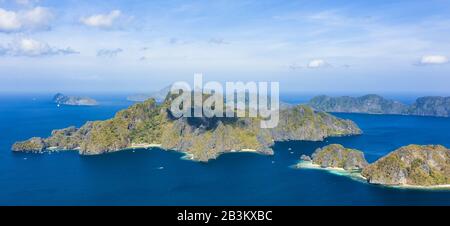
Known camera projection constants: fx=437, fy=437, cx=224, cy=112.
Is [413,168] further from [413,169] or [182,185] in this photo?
[182,185]

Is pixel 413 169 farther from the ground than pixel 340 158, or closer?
farther from the ground

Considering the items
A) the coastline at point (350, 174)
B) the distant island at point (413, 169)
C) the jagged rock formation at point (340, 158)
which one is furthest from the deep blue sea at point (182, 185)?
the jagged rock formation at point (340, 158)

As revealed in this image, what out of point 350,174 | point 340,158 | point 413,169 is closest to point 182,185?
point 350,174

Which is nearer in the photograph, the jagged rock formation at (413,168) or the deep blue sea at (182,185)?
the deep blue sea at (182,185)

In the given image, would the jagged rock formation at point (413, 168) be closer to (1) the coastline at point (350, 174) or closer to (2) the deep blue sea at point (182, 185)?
(1) the coastline at point (350, 174)
